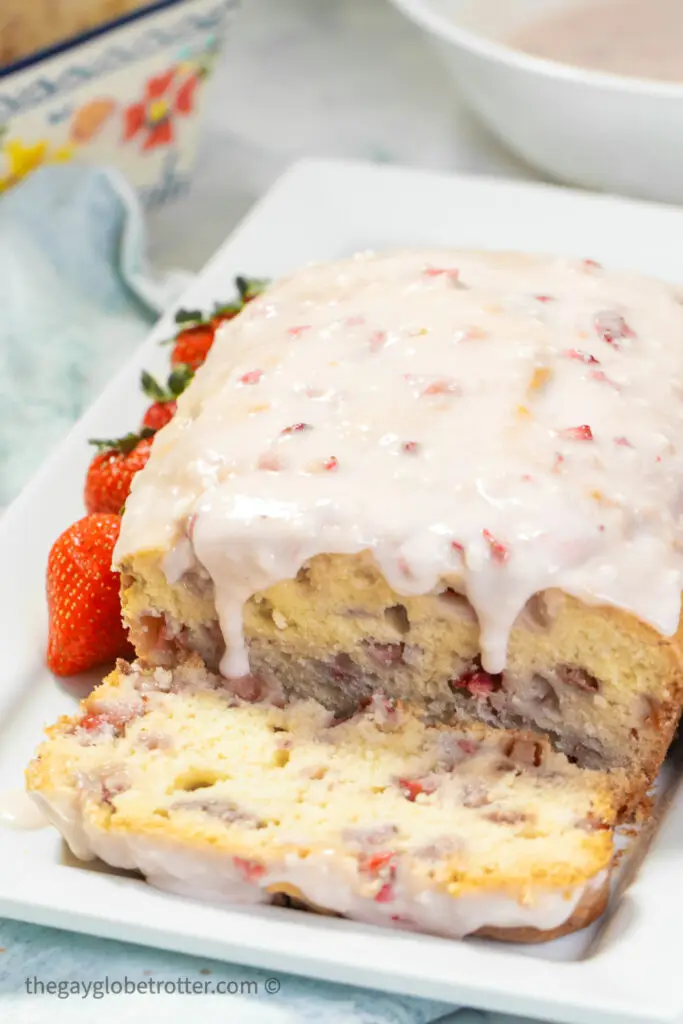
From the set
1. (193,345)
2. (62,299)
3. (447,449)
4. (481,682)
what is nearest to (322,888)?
(481,682)

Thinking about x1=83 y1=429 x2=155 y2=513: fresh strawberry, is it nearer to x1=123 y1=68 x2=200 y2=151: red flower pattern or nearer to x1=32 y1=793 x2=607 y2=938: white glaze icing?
x1=32 y1=793 x2=607 y2=938: white glaze icing

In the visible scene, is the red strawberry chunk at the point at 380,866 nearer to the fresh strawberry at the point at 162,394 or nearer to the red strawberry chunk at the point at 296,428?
the red strawberry chunk at the point at 296,428

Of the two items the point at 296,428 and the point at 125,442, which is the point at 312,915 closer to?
the point at 296,428

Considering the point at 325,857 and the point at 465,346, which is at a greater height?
the point at 465,346

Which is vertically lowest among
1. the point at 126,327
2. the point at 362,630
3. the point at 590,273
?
the point at 126,327

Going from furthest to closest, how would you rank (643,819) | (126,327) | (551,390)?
(126,327), (551,390), (643,819)

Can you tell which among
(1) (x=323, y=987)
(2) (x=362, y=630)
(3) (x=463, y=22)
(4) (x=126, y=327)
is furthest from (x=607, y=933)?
(3) (x=463, y=22)

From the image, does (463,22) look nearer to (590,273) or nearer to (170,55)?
(170,55)
